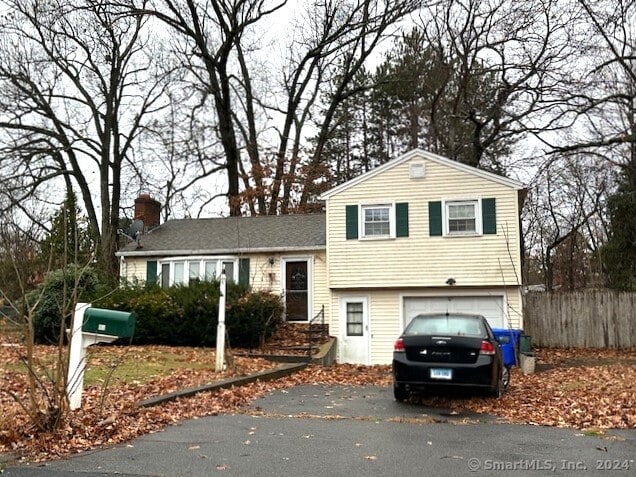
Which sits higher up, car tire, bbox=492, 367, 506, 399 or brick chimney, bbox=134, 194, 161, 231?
brick chimney, bbox=134, 194, 161, 231

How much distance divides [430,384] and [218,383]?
4043 millimetres

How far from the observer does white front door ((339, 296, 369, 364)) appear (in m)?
21.4

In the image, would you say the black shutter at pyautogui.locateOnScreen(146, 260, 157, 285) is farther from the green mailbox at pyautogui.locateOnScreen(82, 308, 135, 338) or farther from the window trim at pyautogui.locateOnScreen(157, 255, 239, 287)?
the green mailbox at pyautogui.locateOnScreen(82, 308, 135, 338)

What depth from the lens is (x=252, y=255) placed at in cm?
2327

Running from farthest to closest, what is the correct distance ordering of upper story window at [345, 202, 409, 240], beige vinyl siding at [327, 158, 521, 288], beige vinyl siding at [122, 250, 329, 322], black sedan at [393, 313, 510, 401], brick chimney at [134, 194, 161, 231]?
1. brick chimney at [134, 194, 161, 231]
2. beige vinyl siding at [122, 250, 329, 322]
3. upper story window at [345, 202, 409, 240]
4. beige vinyl siding at [327, 158, 521, 288]
5. black sedan at [393, 313, 510, 401]

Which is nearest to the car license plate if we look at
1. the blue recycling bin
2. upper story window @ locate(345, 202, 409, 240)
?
the blue recycling bin

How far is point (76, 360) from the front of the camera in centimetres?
809

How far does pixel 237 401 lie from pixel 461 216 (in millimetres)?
12115

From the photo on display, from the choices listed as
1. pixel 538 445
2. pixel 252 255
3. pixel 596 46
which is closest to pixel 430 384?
pixel 538 445

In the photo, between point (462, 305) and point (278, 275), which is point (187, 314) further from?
point (462, 305)

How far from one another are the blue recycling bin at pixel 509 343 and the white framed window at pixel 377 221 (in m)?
5.32

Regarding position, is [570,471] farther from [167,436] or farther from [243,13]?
[243,13]

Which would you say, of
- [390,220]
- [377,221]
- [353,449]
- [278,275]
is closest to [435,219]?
[390,220]

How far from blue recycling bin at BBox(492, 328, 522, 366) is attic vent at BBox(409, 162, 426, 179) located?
598 cm
